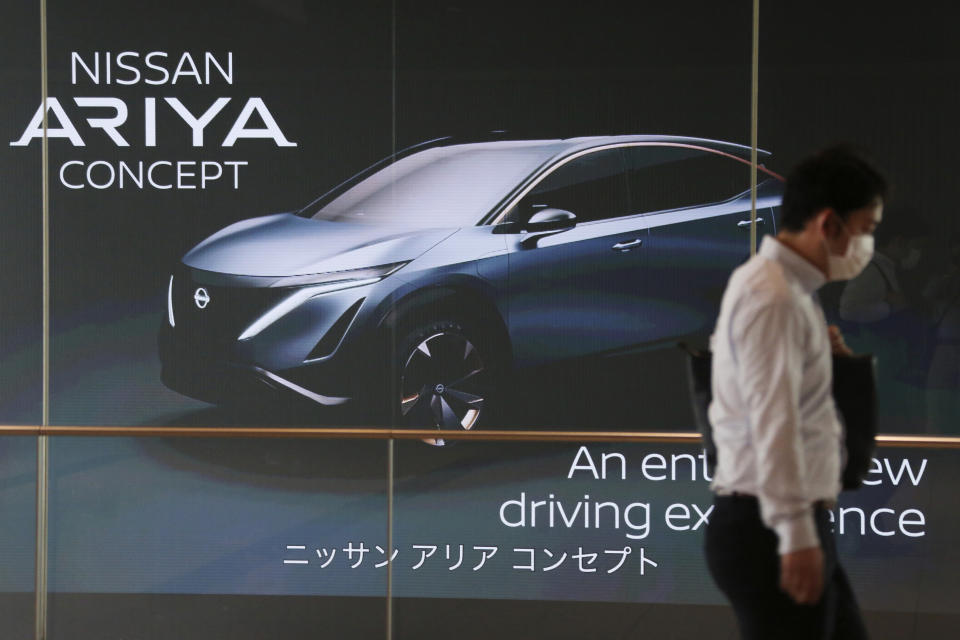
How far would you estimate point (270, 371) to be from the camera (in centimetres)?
429

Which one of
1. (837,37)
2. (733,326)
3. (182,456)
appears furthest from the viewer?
(182,456)

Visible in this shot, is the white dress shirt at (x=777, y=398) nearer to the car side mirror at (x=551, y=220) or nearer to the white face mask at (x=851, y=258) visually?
the white face mask at (x=851, y=258)

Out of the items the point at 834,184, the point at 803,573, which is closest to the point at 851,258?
the point at 834,184

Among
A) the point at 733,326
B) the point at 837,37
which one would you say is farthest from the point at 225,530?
the point at 837,37

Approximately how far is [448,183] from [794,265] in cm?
206

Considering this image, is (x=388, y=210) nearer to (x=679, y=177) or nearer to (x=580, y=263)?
(x=580, y=263)

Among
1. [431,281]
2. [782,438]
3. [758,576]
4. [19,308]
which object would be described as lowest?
[758,576]

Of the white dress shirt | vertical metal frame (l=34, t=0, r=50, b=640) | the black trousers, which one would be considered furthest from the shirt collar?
vertical metal frame (l=34, t=0, r=50, b=640)

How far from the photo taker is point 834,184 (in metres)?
2.34

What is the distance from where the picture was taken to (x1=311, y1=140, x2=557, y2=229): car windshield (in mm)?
4184

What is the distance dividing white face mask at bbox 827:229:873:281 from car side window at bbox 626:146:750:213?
1.60m

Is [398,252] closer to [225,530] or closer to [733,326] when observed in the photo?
[225,530]

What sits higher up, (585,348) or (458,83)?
(458,83)

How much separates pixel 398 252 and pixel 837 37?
1.85 meters
